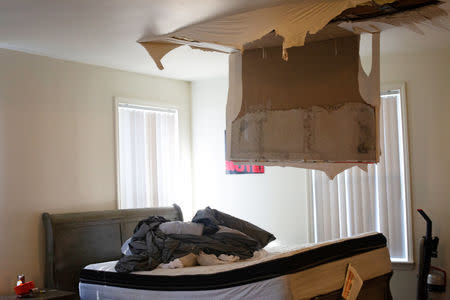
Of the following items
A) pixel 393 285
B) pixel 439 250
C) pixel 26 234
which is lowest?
pixel 393 285

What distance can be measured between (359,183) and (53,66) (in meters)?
3.47

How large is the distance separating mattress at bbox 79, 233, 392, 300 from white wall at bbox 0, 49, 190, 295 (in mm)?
893

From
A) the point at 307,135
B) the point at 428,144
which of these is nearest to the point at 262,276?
the point at 307,135

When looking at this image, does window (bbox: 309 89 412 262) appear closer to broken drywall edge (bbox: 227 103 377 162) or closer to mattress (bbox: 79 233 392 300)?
mattress (bbox: 79 233 392 300)

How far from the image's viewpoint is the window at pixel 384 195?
5.74m

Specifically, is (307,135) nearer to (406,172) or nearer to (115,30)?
(115,30)

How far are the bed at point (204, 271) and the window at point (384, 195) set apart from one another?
45.0 inches

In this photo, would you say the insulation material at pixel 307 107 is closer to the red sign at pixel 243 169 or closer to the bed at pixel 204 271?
the bed at pixel 204 271

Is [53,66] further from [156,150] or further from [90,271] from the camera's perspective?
[90,271]

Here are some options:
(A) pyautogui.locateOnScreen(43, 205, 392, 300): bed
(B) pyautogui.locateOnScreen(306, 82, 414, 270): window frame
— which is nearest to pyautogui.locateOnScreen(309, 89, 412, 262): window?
(B) pyautogui.locateOnScreen(306, 82, 414, 270): window frame

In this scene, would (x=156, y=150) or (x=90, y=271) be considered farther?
(x=156, y=150)

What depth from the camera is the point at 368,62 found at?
595 centimetres

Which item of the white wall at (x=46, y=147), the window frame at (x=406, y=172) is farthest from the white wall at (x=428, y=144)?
the white wall at (x=46, y=147)

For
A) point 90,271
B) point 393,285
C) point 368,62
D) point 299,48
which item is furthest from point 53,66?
point 393,285
